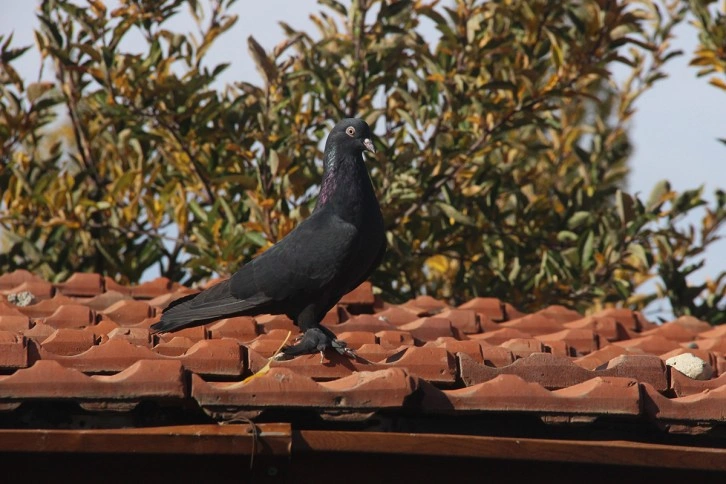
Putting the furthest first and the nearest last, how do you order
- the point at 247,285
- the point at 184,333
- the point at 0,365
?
the point at 184,333 → the point at 247,285 → the point at 0,365

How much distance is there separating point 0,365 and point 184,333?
49.3 inches

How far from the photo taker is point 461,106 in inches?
256

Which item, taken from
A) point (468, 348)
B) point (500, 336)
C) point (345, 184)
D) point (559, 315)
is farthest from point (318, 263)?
point (559, 315)

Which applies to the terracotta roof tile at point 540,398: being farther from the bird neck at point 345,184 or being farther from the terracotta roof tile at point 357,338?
the terracotta roof tile at point 357,338

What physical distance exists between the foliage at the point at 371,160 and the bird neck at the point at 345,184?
1832mm

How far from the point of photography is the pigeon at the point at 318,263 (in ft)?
12.9

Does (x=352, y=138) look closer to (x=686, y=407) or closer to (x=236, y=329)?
(x=236, y=329)

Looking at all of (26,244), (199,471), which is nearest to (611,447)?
(199,471)

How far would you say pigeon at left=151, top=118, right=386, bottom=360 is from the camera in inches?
155

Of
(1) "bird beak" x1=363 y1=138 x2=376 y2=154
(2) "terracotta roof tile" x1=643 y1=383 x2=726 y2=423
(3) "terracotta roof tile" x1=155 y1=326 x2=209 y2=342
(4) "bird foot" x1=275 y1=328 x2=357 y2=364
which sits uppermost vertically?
Result: (1) "bird beak" x1=363 y1=138 x2=376 y2=154

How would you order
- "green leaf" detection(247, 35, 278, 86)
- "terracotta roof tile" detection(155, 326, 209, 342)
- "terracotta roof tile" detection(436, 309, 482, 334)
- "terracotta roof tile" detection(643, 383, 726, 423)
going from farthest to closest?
"green leaf" detection(247, 35, 278, 86) < "terracotta roof tile" detection(436, 309, 482, 334) < "terracotta roof tile" detection(155, 326, 209, 342) < "terracotta roof tile" detection(643, 383, 726, 423)

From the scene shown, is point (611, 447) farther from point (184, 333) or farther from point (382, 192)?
point (382, 192)

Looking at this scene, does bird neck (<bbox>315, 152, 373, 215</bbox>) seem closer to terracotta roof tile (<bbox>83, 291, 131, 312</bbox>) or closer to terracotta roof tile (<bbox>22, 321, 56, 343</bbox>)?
terracotta roof tile (<bbox>22, 321, 56, 343</bbox>)

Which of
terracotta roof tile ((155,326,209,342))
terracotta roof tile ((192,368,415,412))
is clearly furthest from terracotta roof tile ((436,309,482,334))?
terracotta roof tile ((192,368,415,412))
